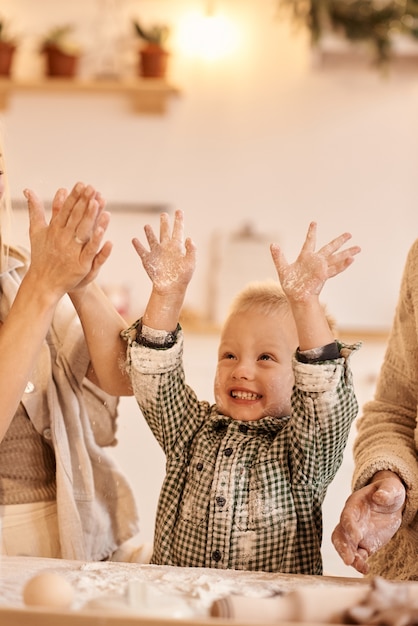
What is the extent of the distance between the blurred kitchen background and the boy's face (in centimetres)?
204

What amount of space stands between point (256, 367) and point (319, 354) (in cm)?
16

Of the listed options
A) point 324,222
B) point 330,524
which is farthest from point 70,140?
point 330,524

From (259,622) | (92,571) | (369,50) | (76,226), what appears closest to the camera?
(259,622)

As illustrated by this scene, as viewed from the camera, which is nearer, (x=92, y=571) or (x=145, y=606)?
(x=145, y=606)

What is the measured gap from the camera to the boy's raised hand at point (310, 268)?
1.04 meters

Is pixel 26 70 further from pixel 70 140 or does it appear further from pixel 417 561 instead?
pixel 417 561

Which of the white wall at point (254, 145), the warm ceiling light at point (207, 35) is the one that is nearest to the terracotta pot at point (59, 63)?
the white wall at point (254, 145)

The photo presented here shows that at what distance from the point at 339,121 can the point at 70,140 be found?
1.06 meters

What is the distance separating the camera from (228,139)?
3.45 m

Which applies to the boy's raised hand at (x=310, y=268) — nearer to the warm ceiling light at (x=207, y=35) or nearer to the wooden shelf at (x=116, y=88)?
the wooden shelf at (x=116, y=88)

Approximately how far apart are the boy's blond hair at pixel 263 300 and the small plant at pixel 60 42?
2.43 m

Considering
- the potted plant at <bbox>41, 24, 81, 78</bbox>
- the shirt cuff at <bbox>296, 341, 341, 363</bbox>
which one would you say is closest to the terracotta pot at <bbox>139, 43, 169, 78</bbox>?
the potted plant at <bbox>41, 24, 81, 78</bbox>

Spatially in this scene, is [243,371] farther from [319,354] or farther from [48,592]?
[48,592]

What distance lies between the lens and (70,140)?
3502mm
